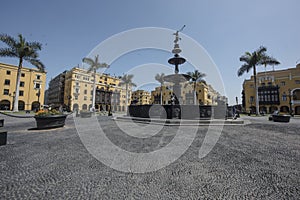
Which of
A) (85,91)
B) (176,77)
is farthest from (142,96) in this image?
(176,77)

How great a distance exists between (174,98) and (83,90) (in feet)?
155

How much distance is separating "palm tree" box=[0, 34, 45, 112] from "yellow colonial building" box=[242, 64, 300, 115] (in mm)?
52875

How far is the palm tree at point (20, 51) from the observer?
65.7 ft

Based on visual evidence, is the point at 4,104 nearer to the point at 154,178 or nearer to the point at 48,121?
the point at 48,121

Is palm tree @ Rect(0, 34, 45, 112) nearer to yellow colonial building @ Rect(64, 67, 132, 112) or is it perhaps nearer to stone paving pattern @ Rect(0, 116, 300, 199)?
yellow colonial building @ Rect(64, 67, 132, 112)

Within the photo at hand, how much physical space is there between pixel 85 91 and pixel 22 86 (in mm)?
17780

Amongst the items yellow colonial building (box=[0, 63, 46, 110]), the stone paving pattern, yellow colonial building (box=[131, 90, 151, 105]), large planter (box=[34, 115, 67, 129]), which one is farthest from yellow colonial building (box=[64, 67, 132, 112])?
the stone paving pattern

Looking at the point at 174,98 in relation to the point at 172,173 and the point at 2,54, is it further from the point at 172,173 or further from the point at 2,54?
the point at 2,54

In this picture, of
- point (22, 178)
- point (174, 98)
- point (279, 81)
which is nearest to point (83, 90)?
point (174, 98)

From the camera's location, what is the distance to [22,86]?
136ft

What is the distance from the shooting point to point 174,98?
11.7 m

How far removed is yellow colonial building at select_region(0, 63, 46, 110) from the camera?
126 feet

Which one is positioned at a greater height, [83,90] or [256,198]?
[83,90]

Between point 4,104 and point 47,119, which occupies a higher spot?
point 4,104
